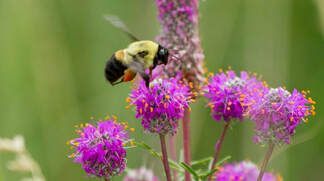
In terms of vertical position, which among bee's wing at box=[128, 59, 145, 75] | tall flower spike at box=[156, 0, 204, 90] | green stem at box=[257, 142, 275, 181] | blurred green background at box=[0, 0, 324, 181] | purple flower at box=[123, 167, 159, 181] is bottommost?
green stem at box=[257, 142, 275, 181]

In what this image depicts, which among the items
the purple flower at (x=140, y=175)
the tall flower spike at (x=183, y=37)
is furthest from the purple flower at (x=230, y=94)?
the purple flower at (x=140, y=175)

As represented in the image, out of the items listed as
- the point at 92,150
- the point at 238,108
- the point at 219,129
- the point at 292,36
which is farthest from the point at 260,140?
the point at 292,36

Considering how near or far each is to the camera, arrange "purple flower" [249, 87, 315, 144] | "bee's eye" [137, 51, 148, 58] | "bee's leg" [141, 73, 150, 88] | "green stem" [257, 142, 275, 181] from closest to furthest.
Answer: "bee's leg" [141, 73, 150, 88] < "green stem" [257, 142, 275, 181] < "purple flower" [249, 87, 315, 144] < "bee's eye" [137, 51, 148, 58]

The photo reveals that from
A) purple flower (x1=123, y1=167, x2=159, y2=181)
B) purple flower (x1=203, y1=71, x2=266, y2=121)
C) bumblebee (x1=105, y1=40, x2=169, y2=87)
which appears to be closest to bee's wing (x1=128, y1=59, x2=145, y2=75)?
bumblebee (x1=105, y1=40, x2=169, y2=87)

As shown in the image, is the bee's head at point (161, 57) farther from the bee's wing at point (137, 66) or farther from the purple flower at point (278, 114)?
the purple flower at point (278, 114)

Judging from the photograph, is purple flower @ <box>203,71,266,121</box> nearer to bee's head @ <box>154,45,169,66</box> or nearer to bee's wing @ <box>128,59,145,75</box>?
bee's head @ <box>154,45,169,66</box>

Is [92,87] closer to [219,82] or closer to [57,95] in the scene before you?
[57,95]
